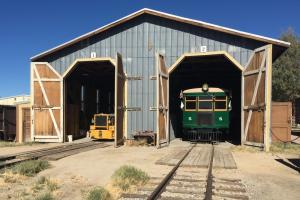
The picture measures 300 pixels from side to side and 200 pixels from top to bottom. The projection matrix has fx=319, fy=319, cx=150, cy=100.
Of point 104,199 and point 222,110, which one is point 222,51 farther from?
point 104,199

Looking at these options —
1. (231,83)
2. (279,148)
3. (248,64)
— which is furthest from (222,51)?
(231,83)

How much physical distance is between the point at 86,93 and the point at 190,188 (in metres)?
21.5

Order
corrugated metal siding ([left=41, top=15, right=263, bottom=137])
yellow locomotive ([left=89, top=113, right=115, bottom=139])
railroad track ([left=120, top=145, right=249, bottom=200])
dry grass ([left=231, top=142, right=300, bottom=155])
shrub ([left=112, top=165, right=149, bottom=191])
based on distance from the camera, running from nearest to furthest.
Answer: railroad track ([left=120, top=145, right=249, bottom=200]) < shrub ([left=112, top=165, right=149, bottom=191]) < dry grass ([left=231, top=142, right=300, bottom=155]) < corrugated metal siding ([left=41, top=15, right=263, bottom=137]) < yellow locomotive ([left=89, top=113, right=115, bottom=139])

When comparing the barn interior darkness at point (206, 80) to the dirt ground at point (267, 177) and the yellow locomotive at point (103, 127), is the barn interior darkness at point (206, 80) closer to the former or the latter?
the yellow locomotive at point (103, 127)

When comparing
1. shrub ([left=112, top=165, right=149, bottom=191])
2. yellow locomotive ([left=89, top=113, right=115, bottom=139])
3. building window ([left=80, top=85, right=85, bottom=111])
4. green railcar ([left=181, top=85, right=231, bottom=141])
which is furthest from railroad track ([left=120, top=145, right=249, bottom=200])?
building window ([left=80, top=85, right=85, bottom=111])

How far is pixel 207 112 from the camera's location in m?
21.3

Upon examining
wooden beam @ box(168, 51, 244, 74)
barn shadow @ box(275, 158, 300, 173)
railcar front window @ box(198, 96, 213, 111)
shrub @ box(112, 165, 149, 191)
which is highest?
wooden beam @ box(168, 51, 244, 74)

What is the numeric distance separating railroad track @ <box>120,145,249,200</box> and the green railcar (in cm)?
1099

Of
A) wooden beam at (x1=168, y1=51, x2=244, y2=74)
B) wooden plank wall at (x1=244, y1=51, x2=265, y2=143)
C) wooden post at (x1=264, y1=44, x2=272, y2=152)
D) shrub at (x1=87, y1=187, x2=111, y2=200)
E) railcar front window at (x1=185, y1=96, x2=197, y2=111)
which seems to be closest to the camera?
shrub at (x1=87, y1=187, x2=111, y2=200)

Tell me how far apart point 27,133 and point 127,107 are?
8.04 m

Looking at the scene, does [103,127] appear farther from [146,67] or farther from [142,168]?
[142,168]

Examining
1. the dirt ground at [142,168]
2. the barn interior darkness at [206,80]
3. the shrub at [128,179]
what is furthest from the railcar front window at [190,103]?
the shrub at [128,179]

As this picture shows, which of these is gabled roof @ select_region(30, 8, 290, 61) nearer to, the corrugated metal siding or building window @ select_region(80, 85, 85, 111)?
the corrugated metal siding

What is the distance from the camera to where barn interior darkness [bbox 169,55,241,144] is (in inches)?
998
